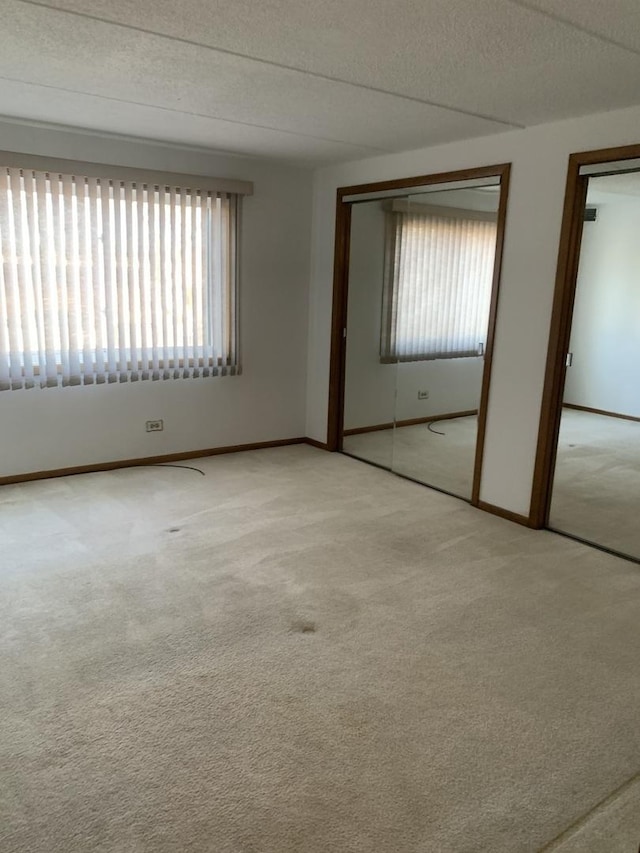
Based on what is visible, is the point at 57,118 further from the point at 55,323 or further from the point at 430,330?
the point at 430,330

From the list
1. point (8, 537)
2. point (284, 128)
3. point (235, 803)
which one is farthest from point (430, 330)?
point (235, 803)

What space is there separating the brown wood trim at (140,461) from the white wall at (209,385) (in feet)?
0.12

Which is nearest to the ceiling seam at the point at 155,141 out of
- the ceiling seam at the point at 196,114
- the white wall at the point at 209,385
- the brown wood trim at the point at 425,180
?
the white wall at the point at 209,385

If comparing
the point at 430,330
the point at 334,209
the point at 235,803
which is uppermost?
the point at 334,209

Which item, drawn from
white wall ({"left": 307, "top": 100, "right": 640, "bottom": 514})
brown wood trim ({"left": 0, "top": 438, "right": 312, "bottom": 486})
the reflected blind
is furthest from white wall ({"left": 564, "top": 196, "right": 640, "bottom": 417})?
the reflected blind

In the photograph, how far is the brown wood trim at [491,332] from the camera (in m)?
3.79

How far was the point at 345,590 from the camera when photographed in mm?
3031

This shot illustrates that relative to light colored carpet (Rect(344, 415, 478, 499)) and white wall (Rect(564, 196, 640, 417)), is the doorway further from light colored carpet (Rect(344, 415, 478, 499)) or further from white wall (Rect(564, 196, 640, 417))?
light colored carpet (Rect(344, 415, 478, 499))

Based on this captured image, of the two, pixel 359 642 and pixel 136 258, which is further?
pixel 136 258

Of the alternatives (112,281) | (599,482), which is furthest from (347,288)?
(599,482)

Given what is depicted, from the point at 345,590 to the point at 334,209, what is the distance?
3.29 m

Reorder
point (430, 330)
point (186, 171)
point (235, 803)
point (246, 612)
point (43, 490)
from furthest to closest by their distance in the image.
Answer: point (430, 330)
point (186, 171)
point (43, 490)
point (246, 612)
point (235, 803)

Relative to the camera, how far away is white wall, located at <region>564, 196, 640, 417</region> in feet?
21.2

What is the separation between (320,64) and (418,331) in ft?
9.01
